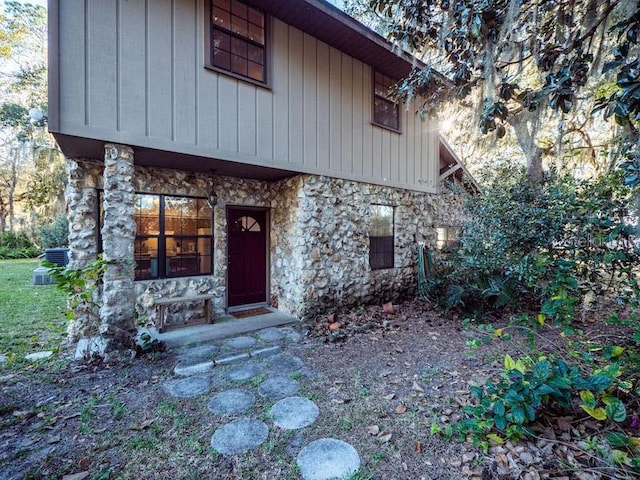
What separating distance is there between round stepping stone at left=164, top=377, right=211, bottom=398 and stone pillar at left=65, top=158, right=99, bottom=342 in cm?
193

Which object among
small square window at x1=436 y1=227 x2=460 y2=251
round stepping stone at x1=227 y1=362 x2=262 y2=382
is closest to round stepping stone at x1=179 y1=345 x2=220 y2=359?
round stepping stone at x1=227 y1=362 x2=262 y2=382

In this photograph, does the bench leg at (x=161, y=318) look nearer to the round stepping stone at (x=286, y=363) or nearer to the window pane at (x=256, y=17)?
the round stepping stone at (x=286, y=363)

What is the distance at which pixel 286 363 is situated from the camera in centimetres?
368

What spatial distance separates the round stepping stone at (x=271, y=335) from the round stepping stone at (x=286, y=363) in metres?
0.55

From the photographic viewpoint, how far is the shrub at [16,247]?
14203 mm

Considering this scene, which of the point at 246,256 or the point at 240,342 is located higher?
the point at 246,256

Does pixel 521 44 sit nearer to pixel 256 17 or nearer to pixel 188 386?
pixel 256 17

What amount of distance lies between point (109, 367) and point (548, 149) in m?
10.5

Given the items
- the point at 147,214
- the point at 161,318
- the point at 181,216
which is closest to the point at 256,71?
the point at 181,216

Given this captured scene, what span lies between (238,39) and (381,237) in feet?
14.6

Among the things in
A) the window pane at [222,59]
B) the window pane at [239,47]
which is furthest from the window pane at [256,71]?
the window pane at [222,59]

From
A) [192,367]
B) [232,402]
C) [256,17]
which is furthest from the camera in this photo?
A: [256,17]

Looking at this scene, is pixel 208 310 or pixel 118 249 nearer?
pixel 118 249

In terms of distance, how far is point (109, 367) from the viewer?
11.3ft
